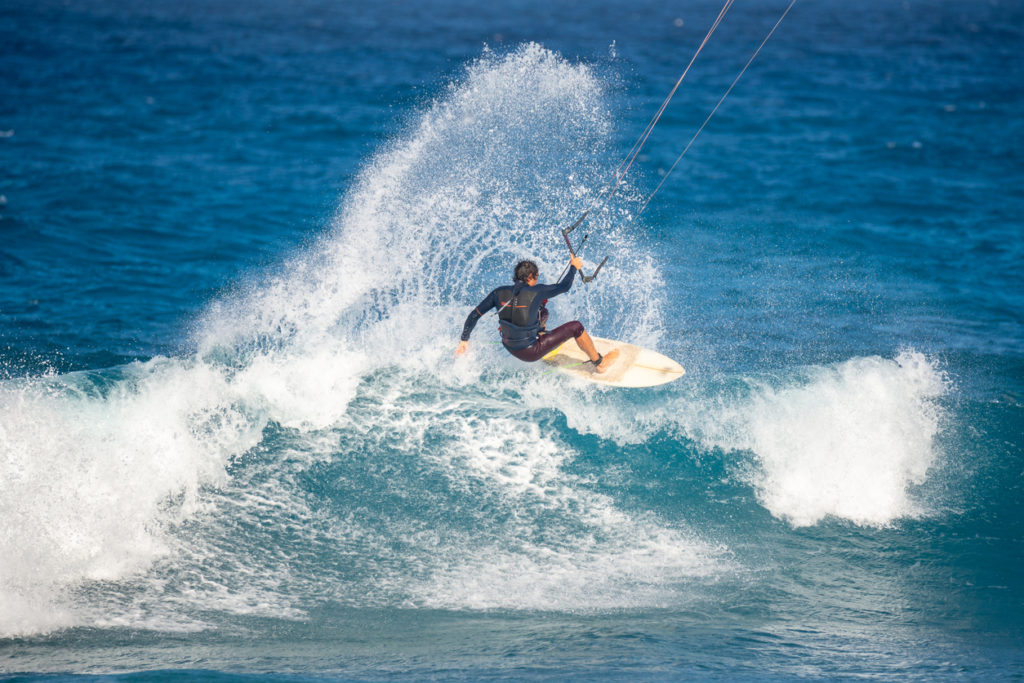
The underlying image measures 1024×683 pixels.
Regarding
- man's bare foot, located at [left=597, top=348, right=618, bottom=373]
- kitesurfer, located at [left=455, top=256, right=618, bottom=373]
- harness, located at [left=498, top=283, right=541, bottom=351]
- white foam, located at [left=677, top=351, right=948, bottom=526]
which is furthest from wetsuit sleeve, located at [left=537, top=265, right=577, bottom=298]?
white foam, located at [left=677, top=351, right=948, bottom=526]

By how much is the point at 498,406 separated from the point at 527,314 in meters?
1.50

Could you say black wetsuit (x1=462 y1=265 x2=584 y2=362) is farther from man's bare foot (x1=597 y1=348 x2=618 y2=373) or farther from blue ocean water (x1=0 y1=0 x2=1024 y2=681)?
blue ocean water (x1=0 y1=0 x2=1024 y2=681)

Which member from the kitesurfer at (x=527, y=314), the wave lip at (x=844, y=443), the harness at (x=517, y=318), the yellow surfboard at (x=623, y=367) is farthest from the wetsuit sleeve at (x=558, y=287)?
the wave lip at (x=844, y=443)

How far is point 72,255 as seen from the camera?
16.4 m

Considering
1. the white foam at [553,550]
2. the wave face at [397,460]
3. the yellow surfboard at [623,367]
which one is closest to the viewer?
the white foam at [553,550]

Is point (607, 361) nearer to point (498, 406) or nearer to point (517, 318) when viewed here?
point (498, 406)

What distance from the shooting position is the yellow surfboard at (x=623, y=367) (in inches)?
425

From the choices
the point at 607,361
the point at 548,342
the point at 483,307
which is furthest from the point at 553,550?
the point at 607,361

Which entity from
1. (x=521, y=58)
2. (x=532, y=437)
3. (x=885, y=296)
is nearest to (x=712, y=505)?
(x=532, y=437)

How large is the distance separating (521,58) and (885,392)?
7.86 meters

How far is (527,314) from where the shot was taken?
986 centimetres

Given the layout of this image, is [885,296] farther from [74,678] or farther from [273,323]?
[74,678]

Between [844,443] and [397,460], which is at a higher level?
[844,443]

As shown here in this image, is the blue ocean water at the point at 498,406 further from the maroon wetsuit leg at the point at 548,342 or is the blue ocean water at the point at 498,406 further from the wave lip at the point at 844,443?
the maroon wetsuit leg at the point at 548,342
